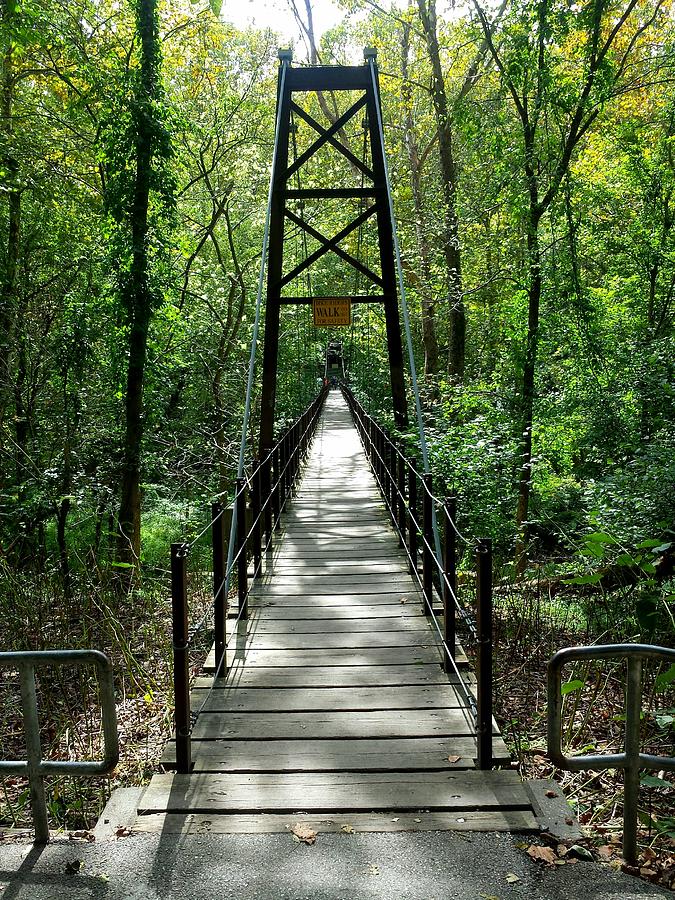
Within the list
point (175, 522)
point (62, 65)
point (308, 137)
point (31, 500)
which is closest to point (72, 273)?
point (62, 65)

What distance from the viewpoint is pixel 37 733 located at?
8.54ft

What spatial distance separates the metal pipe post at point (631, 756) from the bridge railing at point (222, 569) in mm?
1749

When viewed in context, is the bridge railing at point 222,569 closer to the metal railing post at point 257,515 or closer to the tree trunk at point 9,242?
the metal railing post at point 257,515

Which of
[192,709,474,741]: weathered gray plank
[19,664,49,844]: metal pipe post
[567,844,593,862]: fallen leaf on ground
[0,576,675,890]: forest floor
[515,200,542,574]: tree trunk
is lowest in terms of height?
[0,576,675,890]: forest floor

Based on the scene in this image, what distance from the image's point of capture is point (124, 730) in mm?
4324

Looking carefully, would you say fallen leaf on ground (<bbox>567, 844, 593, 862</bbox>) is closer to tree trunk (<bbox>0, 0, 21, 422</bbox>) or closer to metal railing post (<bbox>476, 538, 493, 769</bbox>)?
metal railing post (<bbox>476, 538, 493, 769</bbox>)

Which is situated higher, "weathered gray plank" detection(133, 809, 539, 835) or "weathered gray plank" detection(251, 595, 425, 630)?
"weathered gray plank" detection(133, 809, 539, 835)

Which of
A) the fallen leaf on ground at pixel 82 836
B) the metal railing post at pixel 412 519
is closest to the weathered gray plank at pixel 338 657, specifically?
the metal railing post at pixel 412 519

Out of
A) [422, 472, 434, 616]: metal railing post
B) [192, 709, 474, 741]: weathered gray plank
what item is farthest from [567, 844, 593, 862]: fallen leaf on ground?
[422, 472, 434, 616]: metal railing post

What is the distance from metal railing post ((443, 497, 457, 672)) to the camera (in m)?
3.97

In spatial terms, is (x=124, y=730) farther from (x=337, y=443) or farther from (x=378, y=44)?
(x=378, y=44)

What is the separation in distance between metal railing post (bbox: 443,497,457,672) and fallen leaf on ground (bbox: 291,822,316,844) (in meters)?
1.55

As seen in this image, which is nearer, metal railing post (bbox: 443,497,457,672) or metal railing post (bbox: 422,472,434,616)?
metal railing post (bbox: 443,497,457,672)

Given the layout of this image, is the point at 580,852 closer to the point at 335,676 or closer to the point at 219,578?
the point at 335,676
